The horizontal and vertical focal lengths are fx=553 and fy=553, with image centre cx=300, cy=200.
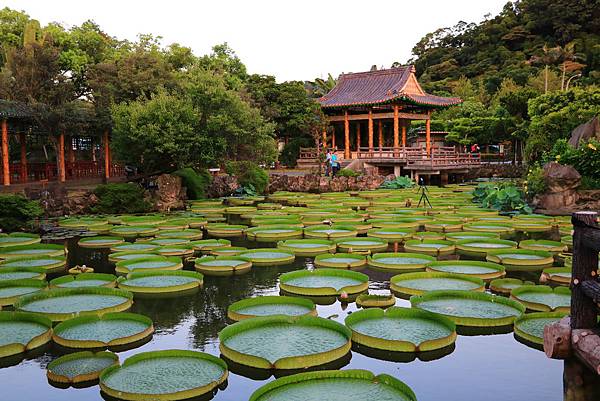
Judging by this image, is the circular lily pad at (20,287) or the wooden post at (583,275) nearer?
the wooden post at (583,275)

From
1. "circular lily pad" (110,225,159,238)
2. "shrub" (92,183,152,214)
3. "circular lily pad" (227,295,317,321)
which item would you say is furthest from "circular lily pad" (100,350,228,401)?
"shrub" (92,183,152,214)

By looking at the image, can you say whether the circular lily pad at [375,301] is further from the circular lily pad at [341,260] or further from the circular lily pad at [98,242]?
the circular lily pad at [98,242]

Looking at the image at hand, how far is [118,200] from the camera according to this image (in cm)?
1812

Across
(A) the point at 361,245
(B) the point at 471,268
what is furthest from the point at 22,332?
(A) the point at 361,245

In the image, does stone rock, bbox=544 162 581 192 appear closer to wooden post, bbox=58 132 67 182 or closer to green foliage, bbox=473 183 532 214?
green foliage, bbox=473 183 532 214

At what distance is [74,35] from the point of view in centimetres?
2995

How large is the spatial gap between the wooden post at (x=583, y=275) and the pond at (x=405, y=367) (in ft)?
3.93

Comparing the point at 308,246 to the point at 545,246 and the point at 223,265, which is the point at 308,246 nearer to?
the point at 223,265

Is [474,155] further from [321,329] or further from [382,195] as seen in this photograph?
[321,329]

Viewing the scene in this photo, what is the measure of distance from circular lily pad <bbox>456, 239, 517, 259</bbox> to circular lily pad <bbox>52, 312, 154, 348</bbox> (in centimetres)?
705

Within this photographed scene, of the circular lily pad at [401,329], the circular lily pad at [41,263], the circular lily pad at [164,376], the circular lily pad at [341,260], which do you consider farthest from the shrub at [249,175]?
the circular lily pad at [164,376]

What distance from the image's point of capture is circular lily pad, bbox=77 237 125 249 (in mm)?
12461

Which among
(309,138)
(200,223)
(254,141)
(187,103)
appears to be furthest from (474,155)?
(200,223)

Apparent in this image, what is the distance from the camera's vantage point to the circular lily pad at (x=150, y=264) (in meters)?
9.89
